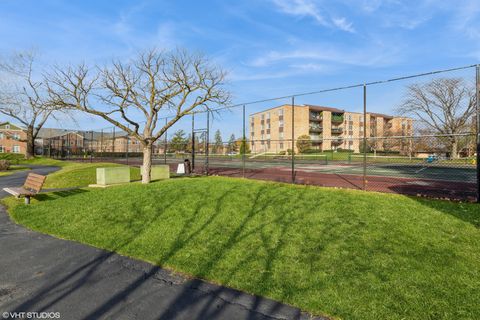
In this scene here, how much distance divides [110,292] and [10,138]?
85910 mm

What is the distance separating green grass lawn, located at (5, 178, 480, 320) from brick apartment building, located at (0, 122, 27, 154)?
77.7 meters

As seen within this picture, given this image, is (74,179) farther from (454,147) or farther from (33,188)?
(454,147)

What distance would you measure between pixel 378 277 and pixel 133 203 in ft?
21.1

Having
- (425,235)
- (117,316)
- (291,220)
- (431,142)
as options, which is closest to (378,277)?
(425,235)

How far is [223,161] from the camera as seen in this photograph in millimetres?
31438

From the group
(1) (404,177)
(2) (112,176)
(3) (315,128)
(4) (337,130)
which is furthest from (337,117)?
(2) (112,176)

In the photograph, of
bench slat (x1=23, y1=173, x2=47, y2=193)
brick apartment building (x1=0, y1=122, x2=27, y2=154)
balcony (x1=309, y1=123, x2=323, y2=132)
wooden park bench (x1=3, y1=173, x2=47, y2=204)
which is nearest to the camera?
wooden park bench (x1=3, y1=173, x2=47, y2=204)

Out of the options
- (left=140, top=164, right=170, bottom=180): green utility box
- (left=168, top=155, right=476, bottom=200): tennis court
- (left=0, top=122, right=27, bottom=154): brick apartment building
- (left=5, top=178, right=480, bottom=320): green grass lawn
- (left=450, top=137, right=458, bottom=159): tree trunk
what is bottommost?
(left=5, top=178, right=480, bottom=320): green grass lawn

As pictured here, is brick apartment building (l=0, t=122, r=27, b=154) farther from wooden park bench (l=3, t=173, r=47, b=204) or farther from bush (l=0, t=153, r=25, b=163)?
wooden park bench (l=3, t=173, r=47, b=204)

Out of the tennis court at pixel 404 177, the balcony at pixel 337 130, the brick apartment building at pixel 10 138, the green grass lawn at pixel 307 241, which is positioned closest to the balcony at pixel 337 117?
the balcony at pixel 337 130

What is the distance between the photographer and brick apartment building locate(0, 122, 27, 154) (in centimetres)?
6888

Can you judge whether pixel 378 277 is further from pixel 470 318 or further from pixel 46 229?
pixel 46 229

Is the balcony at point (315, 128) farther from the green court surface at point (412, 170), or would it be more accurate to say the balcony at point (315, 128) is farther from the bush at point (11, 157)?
the bush at point (11, 157)

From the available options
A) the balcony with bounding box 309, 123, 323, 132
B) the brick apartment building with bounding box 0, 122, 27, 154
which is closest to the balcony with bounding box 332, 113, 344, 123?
the balcony with bounding box 309, 123, 323, 132
